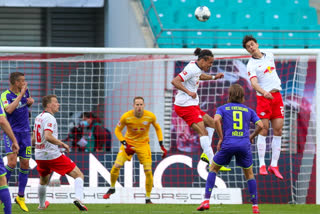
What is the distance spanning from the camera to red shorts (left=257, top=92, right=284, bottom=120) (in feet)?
36.1

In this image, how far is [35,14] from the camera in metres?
19.4

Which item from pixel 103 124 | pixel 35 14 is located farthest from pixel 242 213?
pixel 35 14

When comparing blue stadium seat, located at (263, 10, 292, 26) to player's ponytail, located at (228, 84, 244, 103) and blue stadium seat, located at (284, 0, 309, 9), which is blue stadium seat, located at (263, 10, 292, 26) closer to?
blue stadium seat, located at (284, 0, 309, 9)

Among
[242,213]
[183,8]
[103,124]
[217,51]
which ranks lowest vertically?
[242,213]

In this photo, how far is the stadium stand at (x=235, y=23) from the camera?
54.5 feet

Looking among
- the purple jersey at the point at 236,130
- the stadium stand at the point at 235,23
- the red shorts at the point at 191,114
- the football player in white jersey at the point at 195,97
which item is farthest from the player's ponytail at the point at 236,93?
the stadium stand at the point at 235,23

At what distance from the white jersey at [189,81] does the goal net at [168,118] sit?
1179mm

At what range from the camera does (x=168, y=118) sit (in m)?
14.0

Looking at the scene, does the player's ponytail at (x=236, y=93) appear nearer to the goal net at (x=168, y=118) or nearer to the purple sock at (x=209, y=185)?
the purple sock at (x=209, y=185)

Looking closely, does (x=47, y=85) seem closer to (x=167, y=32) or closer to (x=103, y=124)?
(x=103, y=124)

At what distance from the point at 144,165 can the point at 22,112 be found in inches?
A: 97.8

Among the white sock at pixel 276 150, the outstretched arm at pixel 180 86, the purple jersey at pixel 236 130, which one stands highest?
the outstretched arm at pixel 180 86

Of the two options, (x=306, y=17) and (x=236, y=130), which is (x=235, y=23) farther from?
(x=236, y=130)

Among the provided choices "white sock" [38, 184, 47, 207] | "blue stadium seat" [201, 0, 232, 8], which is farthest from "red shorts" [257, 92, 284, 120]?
"blue stadium seat" [201, 0, 232, 8]
